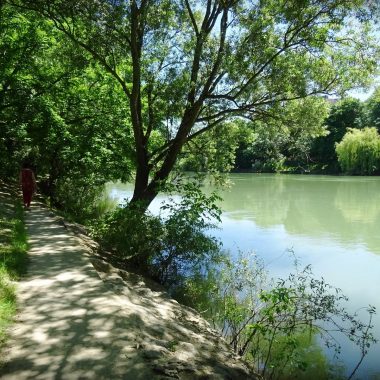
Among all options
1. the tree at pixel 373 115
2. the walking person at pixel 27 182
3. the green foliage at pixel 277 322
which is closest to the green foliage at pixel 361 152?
the tree at pixel 373 115

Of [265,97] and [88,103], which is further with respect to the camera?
[88,103]

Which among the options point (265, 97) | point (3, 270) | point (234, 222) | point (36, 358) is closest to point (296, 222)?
point (234, 222)

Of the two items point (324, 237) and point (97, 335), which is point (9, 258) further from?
point (324, 237)

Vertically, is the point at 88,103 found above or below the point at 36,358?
above

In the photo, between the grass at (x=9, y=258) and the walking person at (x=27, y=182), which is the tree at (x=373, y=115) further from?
the grass at (x=9, y=258)

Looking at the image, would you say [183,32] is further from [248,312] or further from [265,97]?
[248,312]

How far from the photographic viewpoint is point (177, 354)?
4.39 metres

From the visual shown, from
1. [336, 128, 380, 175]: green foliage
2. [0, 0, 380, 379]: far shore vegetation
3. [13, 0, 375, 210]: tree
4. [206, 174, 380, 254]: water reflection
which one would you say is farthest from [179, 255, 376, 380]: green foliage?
[336, 128, 380, 175]: green foliage

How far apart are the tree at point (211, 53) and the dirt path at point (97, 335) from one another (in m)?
4.17

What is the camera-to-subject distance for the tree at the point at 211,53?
1032cm

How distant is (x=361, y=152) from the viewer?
55.1m

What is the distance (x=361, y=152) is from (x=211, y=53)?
159 ft

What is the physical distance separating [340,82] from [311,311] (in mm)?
7327

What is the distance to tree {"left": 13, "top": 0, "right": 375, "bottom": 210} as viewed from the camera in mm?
10320
